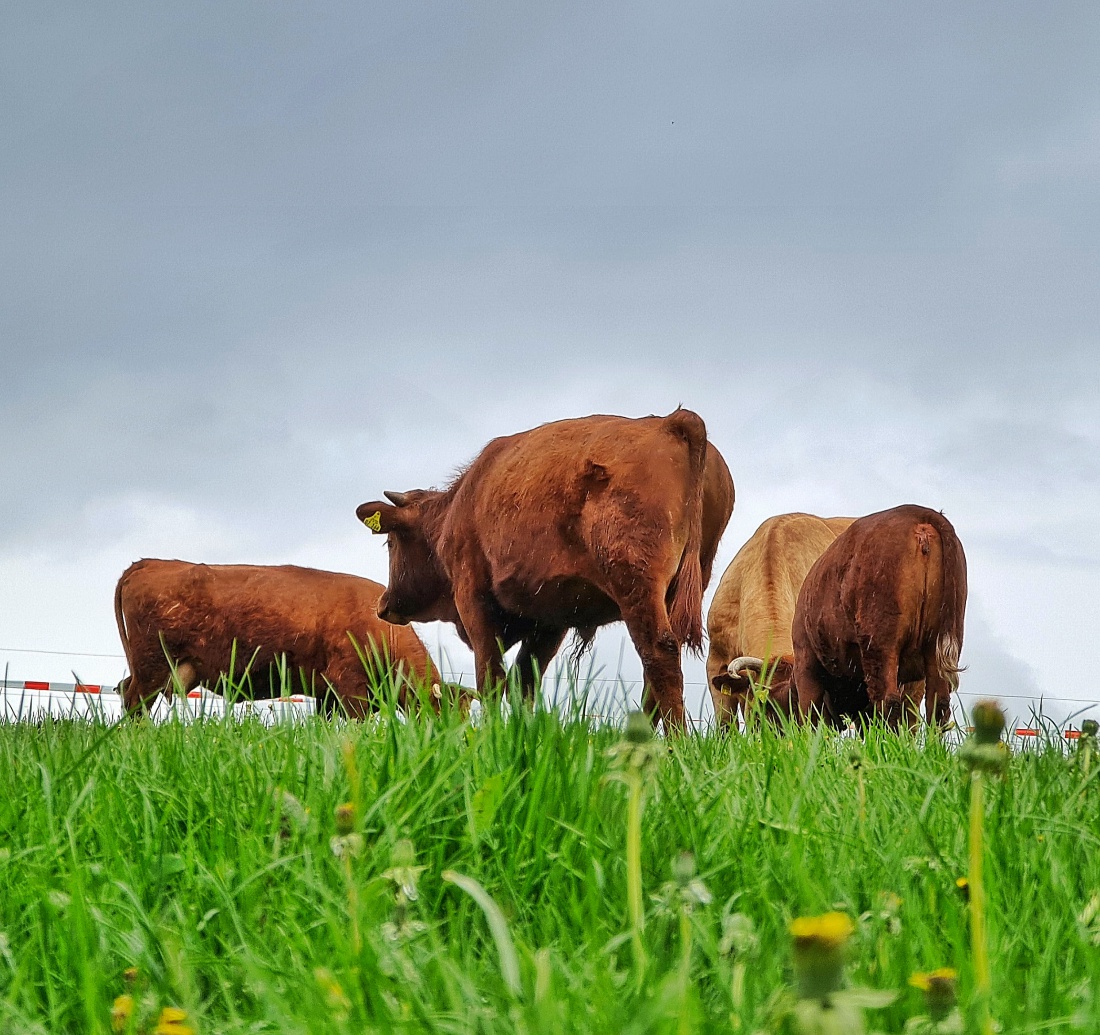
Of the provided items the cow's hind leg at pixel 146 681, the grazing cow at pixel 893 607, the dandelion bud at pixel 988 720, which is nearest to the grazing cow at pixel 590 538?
the grazing cow at pixel 893 607

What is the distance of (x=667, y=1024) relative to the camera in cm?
116

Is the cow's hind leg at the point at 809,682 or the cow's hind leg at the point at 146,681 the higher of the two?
the cow's hind leg at the point at 146,681

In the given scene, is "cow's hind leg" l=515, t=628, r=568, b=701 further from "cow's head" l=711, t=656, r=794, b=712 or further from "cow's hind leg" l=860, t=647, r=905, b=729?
"cow's hind leg" l=860, t=647, r=905, b=729

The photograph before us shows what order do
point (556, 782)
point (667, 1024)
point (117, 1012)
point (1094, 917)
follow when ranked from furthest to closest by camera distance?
point (556, 782)
point (1094, 917)
point (117, 1012)
point (667, 1024)

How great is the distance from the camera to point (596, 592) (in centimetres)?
623

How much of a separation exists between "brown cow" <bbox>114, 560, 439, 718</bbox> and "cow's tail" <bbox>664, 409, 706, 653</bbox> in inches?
173

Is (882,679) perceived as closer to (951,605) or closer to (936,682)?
(936,682)

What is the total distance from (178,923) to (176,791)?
1.80 ft

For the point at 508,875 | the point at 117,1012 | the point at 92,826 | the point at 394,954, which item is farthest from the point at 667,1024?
the point at 92,826

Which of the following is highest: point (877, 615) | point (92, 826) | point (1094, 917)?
point (877, 615)

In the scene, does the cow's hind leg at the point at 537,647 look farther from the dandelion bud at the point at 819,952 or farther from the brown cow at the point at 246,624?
the dandelion bud at the point at 819,952

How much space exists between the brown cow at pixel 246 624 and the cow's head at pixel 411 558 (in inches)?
68.4

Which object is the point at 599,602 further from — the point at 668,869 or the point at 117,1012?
the point at 117,1012

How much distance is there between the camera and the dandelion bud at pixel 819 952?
2.16 feet
